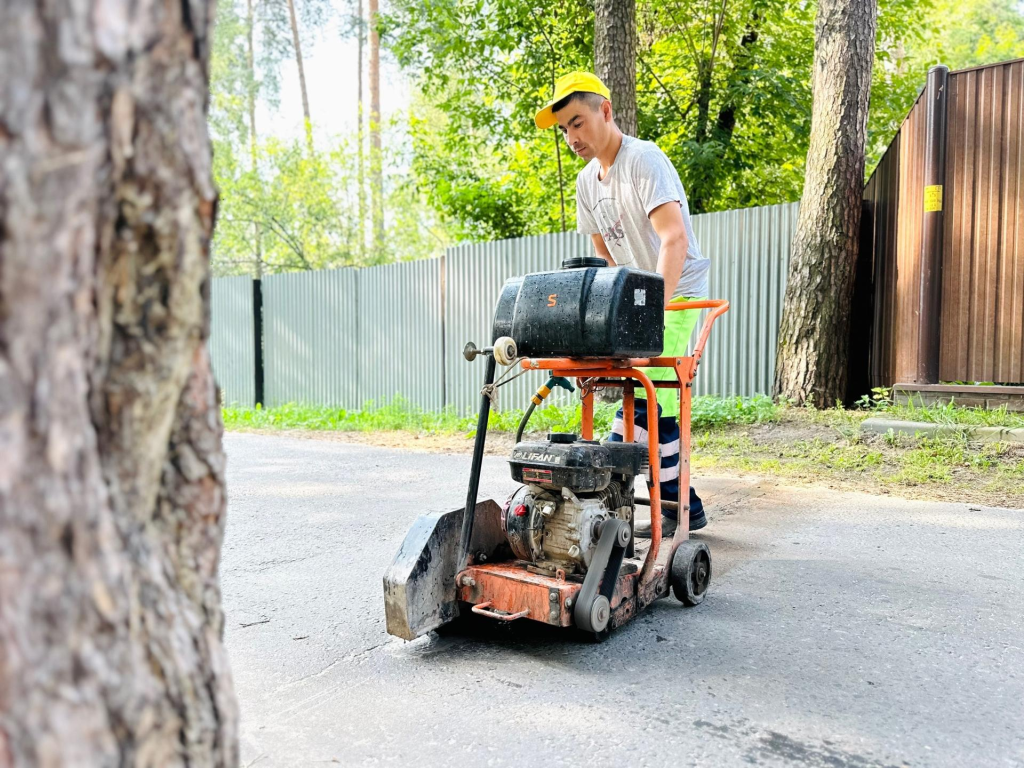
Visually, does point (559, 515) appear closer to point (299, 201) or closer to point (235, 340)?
point (235, 340)

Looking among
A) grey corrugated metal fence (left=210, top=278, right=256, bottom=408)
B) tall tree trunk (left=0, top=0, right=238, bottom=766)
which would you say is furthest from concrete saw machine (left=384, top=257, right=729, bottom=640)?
grey corrugated metal fence (left=210, top=278, right=256, bottom=408)

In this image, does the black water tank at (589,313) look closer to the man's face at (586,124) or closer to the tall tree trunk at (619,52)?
the man's face at (586,124)

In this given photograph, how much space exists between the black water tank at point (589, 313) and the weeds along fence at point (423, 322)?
20.7ft

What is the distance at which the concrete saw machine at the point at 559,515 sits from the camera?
283 centimetres

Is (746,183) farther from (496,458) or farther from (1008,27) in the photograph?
(1008,27)

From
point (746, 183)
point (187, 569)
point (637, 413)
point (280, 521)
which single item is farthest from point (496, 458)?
point (746, 183)

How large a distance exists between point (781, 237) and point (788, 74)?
244 inches

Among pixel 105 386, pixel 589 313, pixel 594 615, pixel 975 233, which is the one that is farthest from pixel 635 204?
pixel 975 233

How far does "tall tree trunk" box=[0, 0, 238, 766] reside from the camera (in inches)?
39.0

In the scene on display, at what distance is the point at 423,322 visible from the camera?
12.7 meters

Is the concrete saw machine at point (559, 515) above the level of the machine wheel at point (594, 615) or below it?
above

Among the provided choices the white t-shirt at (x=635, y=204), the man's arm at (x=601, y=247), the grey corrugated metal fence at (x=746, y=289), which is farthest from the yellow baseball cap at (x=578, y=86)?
the grey corrugated metal fence at (x=746, y=289)

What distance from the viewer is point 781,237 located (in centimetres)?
886

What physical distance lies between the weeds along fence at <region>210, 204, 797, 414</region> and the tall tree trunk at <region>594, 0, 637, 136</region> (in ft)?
4.90
